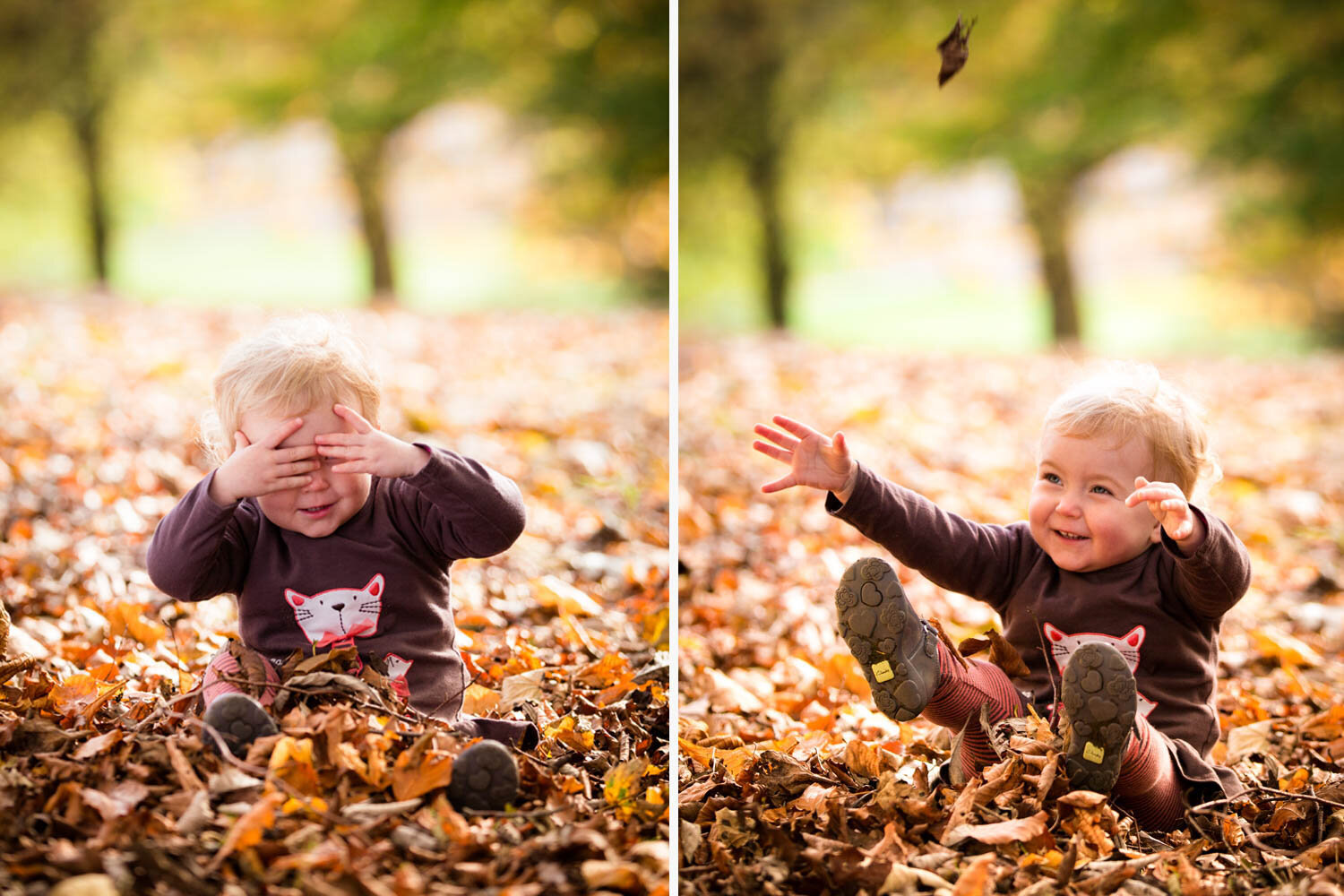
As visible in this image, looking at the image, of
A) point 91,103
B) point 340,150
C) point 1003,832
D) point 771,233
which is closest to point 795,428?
point 1003,832

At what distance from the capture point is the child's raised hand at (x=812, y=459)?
2.46m

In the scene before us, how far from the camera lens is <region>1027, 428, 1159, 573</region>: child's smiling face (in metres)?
2.50

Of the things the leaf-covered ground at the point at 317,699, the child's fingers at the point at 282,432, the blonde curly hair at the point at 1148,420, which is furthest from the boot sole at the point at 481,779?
the blonde curly hair at the point at 1148,420

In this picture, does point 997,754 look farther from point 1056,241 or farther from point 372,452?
point 1056,241

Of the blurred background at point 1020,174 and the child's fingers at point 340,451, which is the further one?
the blurred background at point 1020,174

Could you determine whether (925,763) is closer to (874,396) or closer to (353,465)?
(353,465)

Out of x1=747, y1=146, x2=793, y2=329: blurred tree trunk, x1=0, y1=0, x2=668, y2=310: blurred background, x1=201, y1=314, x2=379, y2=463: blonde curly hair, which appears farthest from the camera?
x1=747, y1=146, x2=793, y2=329: blurred tree trunk

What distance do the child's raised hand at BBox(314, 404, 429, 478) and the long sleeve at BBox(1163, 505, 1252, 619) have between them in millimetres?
1541

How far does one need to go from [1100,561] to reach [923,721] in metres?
0.80

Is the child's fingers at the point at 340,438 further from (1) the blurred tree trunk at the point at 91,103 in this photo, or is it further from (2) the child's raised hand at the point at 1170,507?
(1) the blurred tree trunk at the point at 91,103

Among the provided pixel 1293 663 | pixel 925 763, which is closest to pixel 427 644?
pixel 925 763

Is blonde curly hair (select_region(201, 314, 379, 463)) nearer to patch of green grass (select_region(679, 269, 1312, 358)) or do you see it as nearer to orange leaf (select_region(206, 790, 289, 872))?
orange leaf (select_region(206, 790, 289, 872))

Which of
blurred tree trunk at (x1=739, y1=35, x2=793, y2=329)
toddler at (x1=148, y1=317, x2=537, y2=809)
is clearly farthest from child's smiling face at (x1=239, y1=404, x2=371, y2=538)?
blurred tree trunk at (x1=739, y1=35, x2=793, y2=329)

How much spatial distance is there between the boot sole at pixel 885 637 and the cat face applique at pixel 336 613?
0.97 metres
